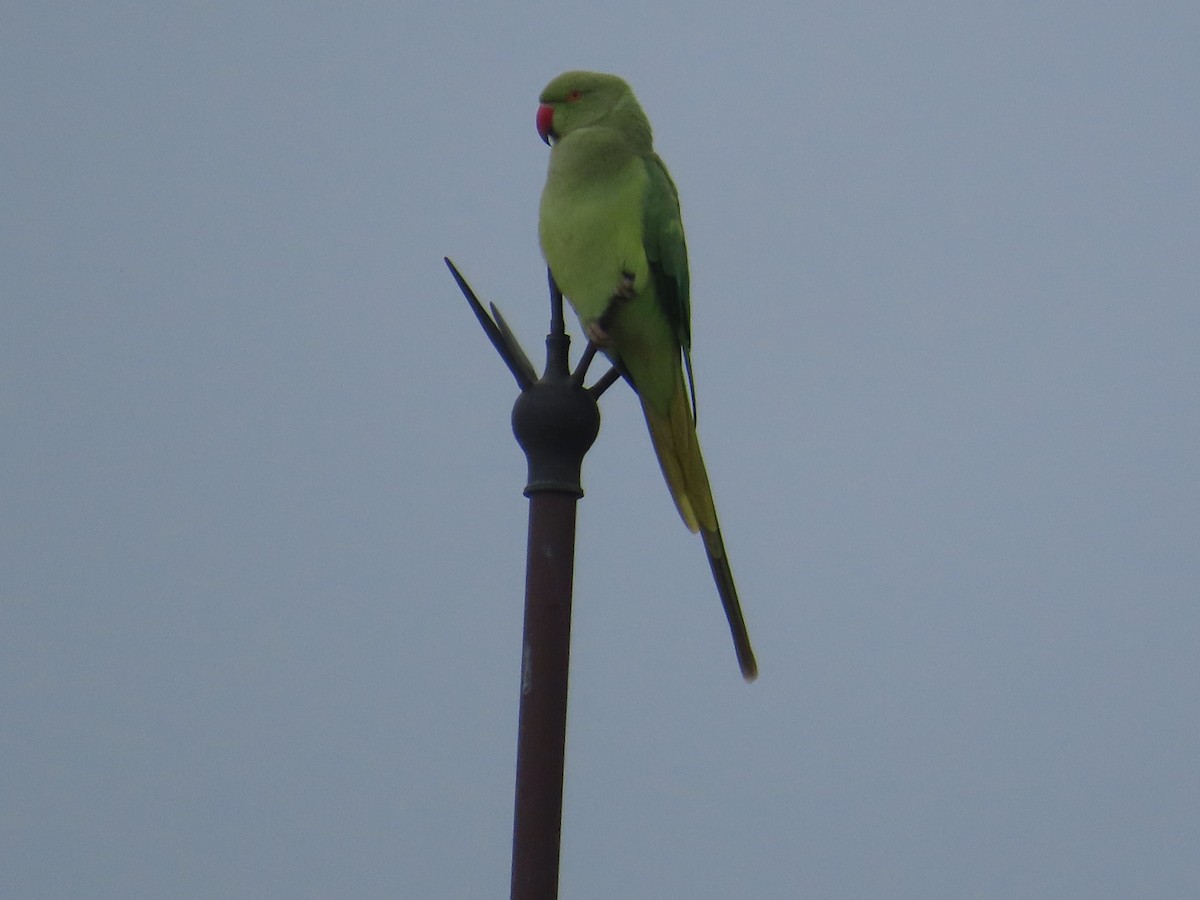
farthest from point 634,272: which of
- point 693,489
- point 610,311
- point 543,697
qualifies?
point 543,697

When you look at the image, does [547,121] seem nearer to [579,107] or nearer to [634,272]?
[579,107]

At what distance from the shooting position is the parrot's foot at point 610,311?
9.44ft

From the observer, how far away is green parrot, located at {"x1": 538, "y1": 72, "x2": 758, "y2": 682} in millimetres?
2928

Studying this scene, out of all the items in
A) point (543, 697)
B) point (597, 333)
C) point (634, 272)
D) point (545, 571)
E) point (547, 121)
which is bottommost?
point (543, 697)

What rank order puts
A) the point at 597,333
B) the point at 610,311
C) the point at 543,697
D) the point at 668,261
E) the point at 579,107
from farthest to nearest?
the point at 579,107
the point at 668,261
the point at 610,311
the point at 597,333
the point at 543,697

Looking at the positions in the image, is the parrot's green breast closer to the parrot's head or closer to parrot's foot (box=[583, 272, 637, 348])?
parrot's foot (box=[583, 272, 637, 348])

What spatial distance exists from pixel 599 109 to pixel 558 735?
6.24 feet

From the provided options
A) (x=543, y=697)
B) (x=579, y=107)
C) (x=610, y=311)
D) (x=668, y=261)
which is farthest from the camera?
(x=579, y=107)

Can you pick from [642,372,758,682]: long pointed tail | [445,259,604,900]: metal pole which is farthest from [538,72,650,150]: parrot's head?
[445,259,604,900]: metal pole

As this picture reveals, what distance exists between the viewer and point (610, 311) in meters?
2.96

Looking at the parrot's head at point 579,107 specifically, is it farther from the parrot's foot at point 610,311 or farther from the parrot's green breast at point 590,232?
the parrot's foot at point 610,311

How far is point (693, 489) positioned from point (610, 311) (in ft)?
1.60

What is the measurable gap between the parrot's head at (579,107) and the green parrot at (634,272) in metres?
0.03

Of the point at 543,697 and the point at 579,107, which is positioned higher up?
the point at 579,107
